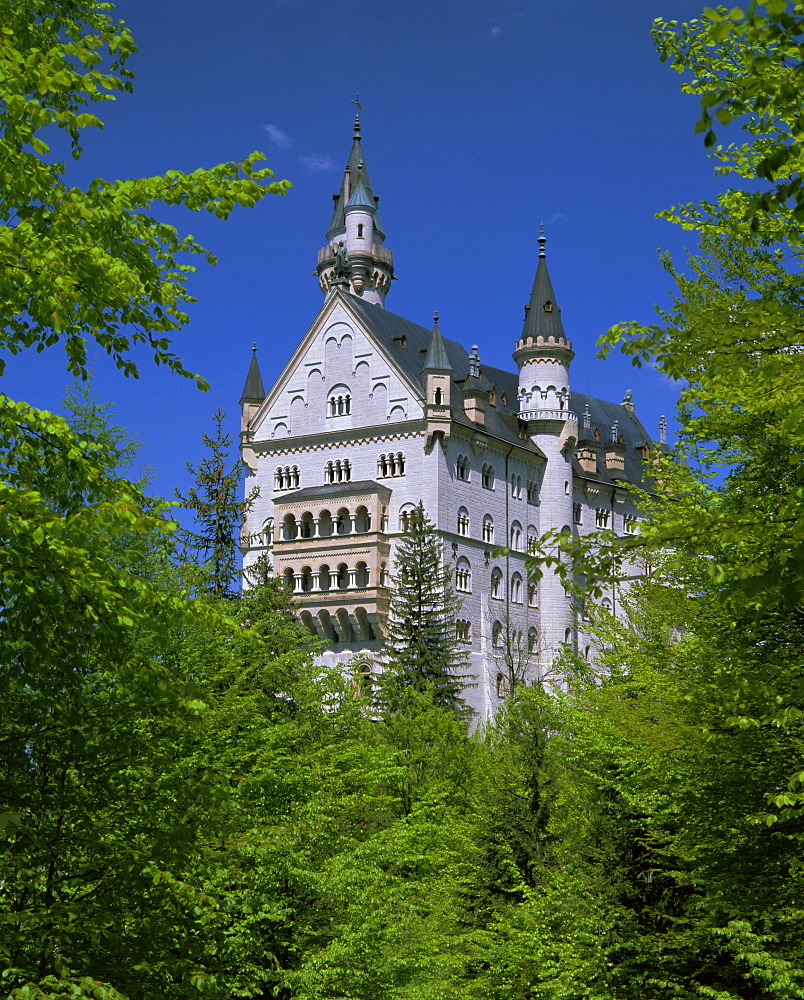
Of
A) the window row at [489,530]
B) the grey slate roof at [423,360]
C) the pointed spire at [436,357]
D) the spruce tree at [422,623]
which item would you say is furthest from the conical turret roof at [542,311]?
the spruce tree at [422,623]

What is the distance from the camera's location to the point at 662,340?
10172mm

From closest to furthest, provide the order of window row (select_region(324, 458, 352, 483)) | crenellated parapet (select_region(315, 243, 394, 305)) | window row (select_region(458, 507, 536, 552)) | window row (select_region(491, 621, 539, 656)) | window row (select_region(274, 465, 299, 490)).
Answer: window row (select_region(458, 507, 536, 552)) → window row (select_region(491, 621, 539, 656)) → window row (select_region(324, 458, 352, 483)) → window row (select_region(274, 465, 299, 490)) → crenellated parapet (select_region(315, 243, 394, 305))

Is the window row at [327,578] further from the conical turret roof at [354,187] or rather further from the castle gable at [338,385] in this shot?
the conical turret roof at [354,187]

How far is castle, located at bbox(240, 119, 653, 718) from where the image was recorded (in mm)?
70500

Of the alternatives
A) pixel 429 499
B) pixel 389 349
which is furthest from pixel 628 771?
pixel 389 349

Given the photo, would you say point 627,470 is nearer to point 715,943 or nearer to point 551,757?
point 551,757

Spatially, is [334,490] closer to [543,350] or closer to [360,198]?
[543,350]

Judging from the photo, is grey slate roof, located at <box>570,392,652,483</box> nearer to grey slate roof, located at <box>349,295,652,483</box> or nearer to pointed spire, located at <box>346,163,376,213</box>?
grey slate roof, located at <box>349,295,652,483</box>

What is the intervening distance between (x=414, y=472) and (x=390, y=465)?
6.63 feet

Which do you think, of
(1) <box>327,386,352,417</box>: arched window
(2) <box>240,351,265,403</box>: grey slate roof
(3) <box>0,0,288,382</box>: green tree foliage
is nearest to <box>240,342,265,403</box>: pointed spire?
(2) <box>240,351,265,403</box>: grey slate roof

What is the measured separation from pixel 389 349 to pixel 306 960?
57.2 meters

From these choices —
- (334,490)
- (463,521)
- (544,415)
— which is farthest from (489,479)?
(334,490)

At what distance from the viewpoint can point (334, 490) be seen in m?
72.4

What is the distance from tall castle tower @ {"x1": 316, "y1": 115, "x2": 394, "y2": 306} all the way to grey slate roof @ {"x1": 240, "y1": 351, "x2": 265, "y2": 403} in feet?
34.9
